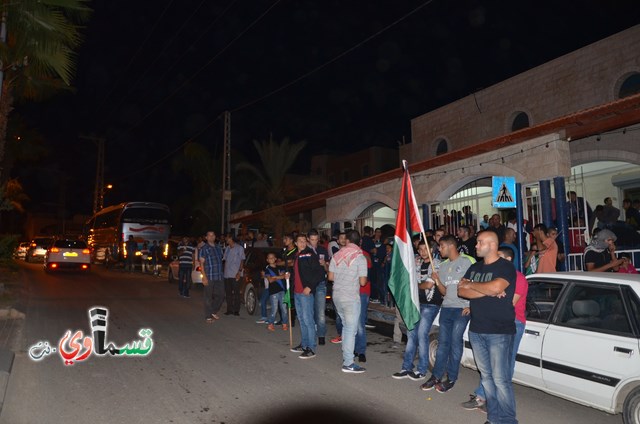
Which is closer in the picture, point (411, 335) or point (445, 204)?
point (411, 335)

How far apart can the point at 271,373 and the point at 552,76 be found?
14.0 metres

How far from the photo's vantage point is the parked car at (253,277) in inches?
460

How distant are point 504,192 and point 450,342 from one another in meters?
6.46

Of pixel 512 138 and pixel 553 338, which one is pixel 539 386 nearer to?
pixel 553 338

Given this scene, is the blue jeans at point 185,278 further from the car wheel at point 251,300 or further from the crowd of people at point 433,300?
the crowd of people at point 433,300

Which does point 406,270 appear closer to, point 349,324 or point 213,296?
point 349,324

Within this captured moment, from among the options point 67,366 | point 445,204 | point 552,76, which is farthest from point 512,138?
point 67,366

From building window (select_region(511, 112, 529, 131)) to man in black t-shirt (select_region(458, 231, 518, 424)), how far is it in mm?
14132

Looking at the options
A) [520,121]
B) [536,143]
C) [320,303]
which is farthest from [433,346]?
[520,121]

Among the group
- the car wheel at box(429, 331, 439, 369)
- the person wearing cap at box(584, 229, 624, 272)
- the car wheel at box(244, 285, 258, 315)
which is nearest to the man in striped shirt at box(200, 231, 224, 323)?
the car wheel at box(244, 285, 258, 315)

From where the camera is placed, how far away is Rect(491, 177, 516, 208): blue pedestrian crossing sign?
1149 centimetres

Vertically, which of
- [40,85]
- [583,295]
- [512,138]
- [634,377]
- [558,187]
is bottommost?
[634,377]

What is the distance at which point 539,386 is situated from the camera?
17.4 feet

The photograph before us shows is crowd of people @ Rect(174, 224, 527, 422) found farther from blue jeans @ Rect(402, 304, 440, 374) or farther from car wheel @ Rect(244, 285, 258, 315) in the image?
car wheel @ Rect(244, 285, 258, 315)
